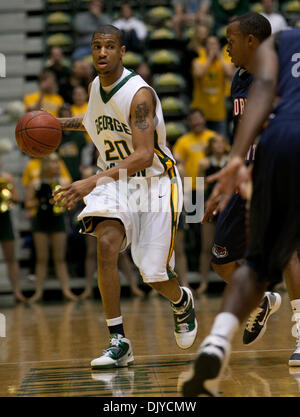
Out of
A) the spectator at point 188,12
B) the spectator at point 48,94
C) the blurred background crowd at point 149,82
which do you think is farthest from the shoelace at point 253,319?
the spectator at point 188,12

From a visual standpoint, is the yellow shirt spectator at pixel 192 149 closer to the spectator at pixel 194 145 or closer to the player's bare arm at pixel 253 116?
the spectator at pixel 194 145

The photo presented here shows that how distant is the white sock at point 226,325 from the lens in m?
3.08

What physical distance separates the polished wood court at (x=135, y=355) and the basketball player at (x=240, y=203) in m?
0.32

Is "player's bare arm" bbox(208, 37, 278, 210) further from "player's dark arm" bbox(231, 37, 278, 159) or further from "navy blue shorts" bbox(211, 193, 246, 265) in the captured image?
"navy blue shorts" bbox(211, 193, 246, 265)

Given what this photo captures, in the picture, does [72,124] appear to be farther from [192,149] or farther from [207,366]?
[192,149]

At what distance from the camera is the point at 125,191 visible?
4.96 metres

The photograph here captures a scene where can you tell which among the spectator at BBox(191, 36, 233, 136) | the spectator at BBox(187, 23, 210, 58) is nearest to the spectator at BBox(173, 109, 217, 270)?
the spectator at BBox(191, 36, 233, 136)

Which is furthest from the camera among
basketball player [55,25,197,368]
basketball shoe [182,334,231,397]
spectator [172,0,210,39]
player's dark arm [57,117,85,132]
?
spectator [172,0,210,39]

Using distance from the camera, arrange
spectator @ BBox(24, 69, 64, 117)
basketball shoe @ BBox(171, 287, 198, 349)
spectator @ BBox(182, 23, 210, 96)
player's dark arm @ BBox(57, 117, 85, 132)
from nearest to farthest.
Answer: basketball shoe @ BBox(171, 287, 198, 349), player's dark arm @ BBox(57, 117, 85, 132), spectator @ BBox(24, 69, 64, 117), spectator @ BBox(182, 23, 210, 96)

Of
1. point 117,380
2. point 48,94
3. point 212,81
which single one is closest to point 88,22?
point 48,94

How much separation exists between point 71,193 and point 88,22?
959 cm

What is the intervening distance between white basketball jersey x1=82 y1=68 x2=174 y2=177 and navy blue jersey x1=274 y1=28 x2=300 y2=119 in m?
1.65

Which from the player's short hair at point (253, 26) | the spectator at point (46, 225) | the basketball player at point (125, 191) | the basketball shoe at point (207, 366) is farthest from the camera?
the spectator at point (46, 225)

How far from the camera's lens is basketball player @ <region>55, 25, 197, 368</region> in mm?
4770
